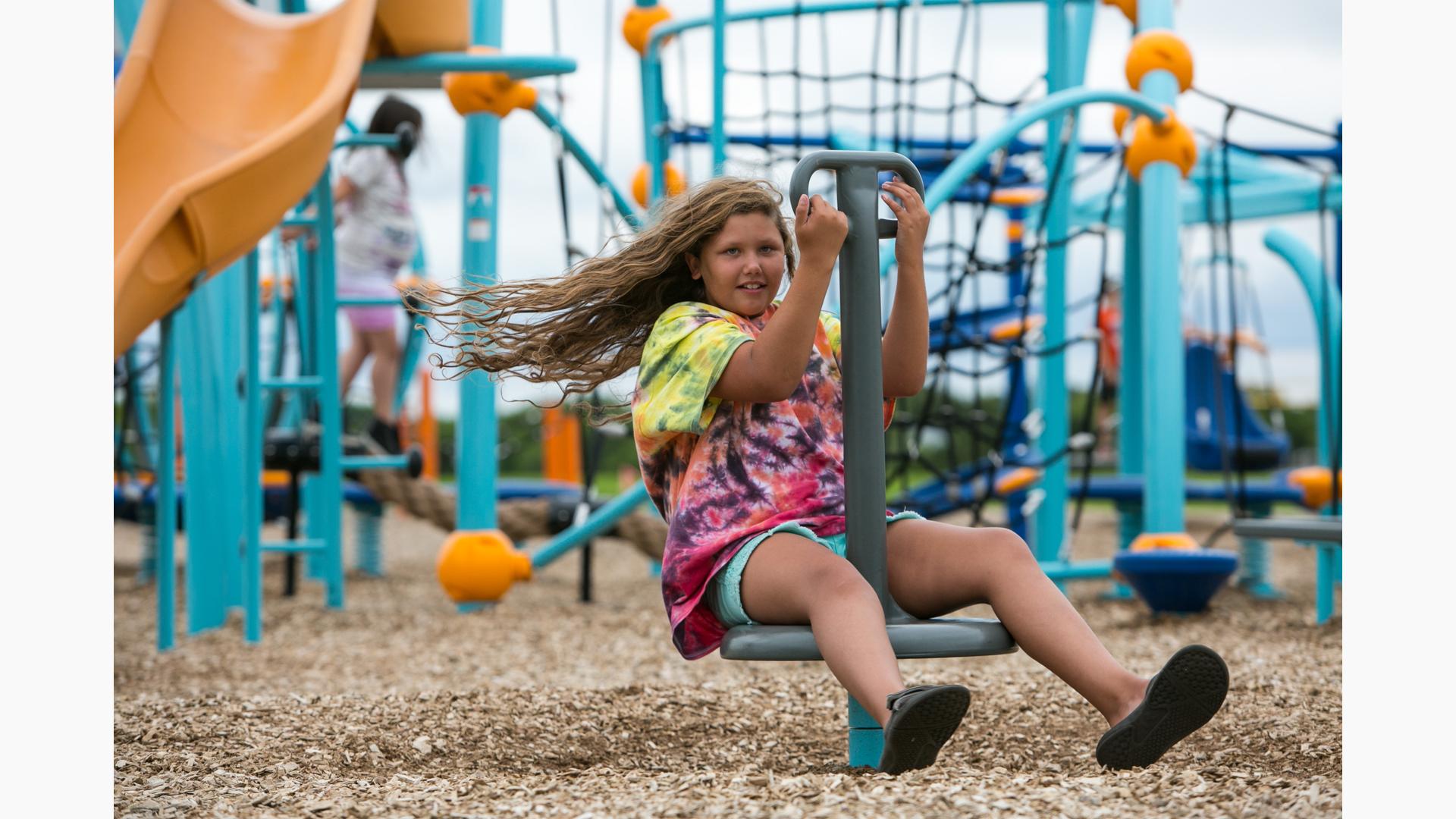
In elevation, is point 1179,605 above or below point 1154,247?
below

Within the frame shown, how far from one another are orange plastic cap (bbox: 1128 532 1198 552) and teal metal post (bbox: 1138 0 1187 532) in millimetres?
22

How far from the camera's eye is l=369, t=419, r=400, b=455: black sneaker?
5.34 meters

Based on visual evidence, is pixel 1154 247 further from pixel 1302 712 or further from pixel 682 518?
pixel 682 518

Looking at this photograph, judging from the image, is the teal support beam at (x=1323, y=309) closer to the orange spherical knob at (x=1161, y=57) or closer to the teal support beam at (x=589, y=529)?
the orange spherical knob at (x=1161, y=57)

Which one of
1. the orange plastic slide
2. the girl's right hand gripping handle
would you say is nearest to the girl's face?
the girl's right hand gripping handle

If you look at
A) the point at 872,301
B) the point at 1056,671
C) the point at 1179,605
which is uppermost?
the point at 872,301

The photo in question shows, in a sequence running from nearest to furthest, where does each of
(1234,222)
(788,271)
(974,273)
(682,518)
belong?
(682,518), (788,271), (974,273), (1234,222)

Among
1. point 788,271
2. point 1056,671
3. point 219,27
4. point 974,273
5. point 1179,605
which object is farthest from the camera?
point 974,273

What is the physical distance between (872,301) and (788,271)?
0.41 metres

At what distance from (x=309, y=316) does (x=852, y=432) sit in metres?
3.17

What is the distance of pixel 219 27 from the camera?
11.3 ft

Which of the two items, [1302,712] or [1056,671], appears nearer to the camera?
[1056,671]

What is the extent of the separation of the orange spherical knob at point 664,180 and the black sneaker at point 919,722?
3.60 meters

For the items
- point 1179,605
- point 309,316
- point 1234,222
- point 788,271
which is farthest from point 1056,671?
point 1234,222
